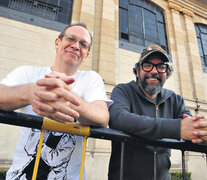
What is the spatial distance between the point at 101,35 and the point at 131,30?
264cm

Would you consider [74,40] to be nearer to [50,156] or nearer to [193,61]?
[50,156]

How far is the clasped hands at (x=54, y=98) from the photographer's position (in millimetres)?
787

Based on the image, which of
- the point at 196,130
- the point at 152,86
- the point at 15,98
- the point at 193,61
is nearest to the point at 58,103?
the point at 15,98

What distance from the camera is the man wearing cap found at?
1.09 m

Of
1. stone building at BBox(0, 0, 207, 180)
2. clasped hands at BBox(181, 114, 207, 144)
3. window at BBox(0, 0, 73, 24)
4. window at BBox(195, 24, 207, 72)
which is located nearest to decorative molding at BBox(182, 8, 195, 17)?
stone building at BBox(0, 0, 207, 180)

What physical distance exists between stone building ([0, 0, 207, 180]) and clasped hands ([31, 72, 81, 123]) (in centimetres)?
493

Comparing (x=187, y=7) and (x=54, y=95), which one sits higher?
(x=187, y=7)

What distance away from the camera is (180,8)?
1030 cm

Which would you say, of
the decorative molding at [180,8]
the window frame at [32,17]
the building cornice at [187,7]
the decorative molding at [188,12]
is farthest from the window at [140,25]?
the window frame at [32,17]

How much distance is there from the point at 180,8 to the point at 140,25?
3.79 metres

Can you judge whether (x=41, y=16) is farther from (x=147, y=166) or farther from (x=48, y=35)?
(x=147, y=166)

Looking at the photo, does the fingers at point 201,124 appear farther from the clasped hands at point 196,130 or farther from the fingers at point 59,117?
the fingers at point 59,117

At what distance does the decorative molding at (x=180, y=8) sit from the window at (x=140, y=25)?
2.65 ft

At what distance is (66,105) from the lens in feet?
2.70
